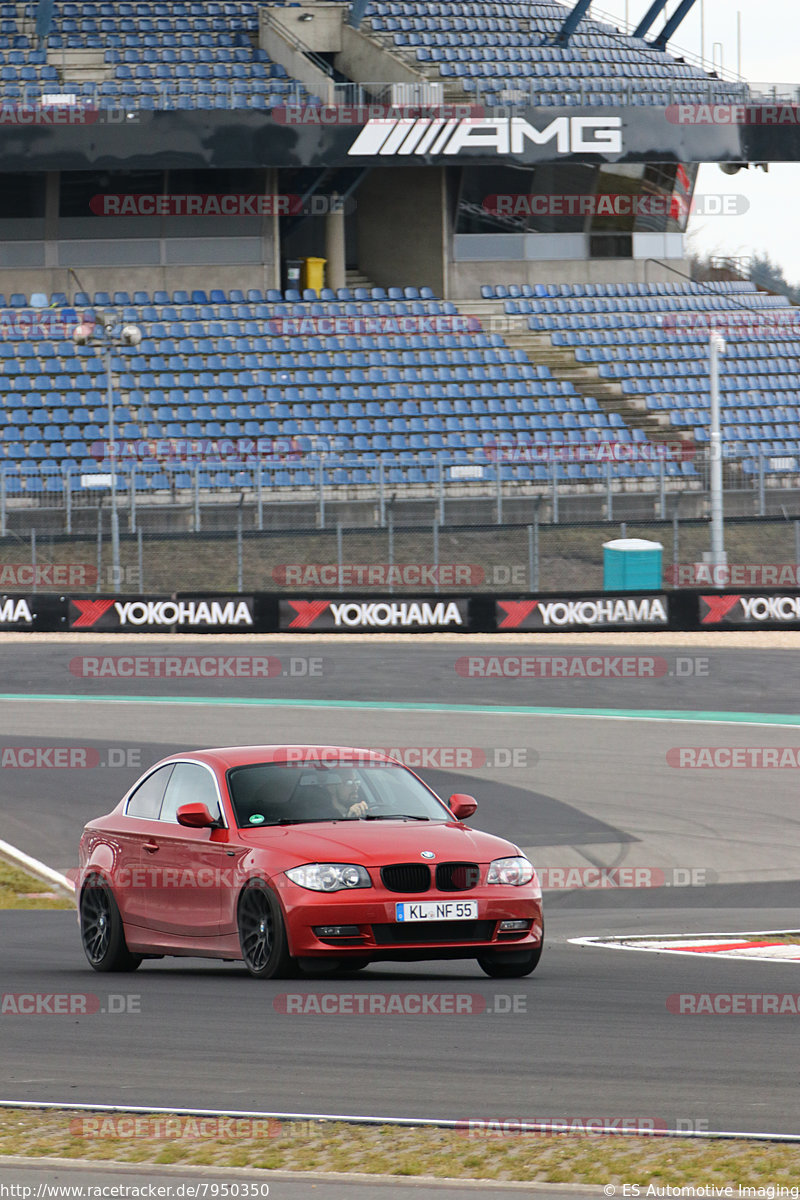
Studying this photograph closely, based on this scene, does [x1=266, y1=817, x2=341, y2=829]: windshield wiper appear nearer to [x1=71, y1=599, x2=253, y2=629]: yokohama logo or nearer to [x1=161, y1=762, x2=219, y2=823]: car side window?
[x1=161, y1=762, x2=219, y2=823]: car side window

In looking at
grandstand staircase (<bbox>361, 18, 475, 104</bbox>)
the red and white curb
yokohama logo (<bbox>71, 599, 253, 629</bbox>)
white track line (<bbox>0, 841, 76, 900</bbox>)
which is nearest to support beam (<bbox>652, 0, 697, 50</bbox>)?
grandstand staircase (<bbox>361, 18, 475, 104</bbox>)

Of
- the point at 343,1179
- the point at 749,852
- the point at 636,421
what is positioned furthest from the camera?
the point at 636,421

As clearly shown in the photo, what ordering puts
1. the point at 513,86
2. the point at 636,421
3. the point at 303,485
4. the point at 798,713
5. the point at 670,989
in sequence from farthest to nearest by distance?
the point at 513,86 < the point at 636,421 < the point at 303,485 < the point at 798,713 < the point at 670,989

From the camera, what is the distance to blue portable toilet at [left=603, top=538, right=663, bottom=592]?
29531mm

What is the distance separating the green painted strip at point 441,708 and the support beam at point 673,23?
31.1 meters

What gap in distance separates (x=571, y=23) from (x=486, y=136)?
26.1 feet

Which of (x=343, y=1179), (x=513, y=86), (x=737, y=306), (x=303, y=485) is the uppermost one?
(x=513, y=86)

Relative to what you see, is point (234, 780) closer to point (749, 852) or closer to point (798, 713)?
point (749, 852)

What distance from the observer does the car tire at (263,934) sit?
783 centimetres

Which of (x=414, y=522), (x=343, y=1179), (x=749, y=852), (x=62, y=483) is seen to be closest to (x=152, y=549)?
(x=62, y=483)

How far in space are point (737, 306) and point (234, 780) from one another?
36.5m

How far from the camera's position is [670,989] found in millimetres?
8180

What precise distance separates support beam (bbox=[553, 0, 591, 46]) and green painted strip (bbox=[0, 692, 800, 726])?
2798cm

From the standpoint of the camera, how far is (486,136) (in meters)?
39.3
